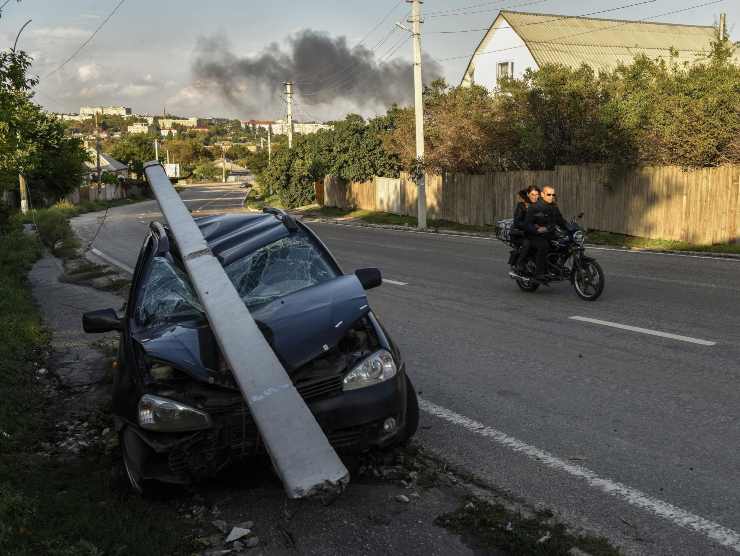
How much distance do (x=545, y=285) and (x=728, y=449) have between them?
23.4 ft

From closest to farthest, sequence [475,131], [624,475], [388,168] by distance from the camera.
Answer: [624,475] < [475,131] < [388,168]

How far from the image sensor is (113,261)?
61.6 ft

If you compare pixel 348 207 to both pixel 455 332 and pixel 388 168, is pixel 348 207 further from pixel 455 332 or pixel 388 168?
pixel 455 332

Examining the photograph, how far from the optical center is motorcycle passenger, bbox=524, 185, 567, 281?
11.4 m

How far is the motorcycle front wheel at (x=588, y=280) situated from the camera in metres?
10.7

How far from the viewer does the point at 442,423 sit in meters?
5.72

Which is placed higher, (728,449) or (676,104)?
(676,104)

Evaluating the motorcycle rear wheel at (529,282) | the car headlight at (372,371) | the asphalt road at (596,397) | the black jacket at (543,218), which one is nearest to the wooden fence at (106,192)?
the motorcycle rear wheel at (529,282)

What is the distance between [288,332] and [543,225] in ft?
24.7

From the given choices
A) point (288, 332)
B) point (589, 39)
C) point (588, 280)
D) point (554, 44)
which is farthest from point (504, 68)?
point (288, 332)

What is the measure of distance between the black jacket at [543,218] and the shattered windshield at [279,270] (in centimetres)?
597

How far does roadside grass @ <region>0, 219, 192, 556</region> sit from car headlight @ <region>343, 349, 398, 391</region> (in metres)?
1.18

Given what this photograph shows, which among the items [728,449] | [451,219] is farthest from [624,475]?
[451,219]

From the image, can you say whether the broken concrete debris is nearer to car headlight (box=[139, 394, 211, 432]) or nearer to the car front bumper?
the car front bumper
